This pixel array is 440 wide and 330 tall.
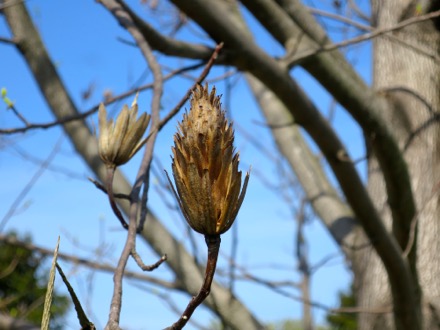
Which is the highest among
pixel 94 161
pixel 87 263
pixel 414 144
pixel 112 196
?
pixel 414 144

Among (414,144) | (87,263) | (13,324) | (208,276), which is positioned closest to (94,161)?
(87,263)

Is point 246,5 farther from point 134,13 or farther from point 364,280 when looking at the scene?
point 364,280

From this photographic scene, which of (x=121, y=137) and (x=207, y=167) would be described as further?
(x=121, y=137)

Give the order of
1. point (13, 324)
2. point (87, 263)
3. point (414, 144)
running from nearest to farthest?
point (13, 324) → point (87, 263) → point (414, 144)

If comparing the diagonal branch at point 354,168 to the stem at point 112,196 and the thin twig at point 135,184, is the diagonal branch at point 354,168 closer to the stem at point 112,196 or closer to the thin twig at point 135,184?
the thin twig at point 135,184

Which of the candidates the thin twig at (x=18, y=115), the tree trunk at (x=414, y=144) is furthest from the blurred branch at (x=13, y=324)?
the tree trunk at (x=414, y=144)

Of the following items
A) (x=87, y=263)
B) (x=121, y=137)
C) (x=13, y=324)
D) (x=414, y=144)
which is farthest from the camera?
(x=414, y=144)

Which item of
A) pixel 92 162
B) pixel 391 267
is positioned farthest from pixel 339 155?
pixel 92 162

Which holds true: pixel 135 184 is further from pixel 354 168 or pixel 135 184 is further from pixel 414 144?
pixel 414 144
